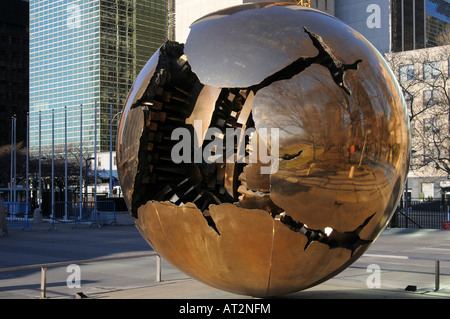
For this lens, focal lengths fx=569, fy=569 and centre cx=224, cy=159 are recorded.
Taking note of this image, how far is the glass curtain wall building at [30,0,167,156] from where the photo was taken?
2761 inches

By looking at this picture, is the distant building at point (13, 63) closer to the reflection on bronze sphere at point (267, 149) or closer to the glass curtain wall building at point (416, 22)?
the glass curtain wall building at point (416, 22)

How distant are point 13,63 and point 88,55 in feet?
77.3

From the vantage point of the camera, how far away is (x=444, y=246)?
1535 centimetres

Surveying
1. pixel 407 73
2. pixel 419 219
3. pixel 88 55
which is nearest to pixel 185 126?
pixel 407 73

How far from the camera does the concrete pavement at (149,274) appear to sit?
7.30 m

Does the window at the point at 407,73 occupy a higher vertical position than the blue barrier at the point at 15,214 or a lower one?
higher

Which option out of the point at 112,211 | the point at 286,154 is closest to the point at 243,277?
the point at 286,154

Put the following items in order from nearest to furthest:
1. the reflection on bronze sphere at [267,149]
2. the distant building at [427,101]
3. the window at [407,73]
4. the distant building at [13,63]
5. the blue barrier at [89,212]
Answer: the reflection on bronze sphere at [267,149], the distant building at [427,101], the blue barrier at [89,212], the window at [407,73], the distant building at [13,63]

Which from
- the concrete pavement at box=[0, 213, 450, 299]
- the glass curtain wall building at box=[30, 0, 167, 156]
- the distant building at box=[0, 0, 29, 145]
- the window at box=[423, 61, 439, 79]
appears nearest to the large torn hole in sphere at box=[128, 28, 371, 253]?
the concrete pavement at box=[0, 213, 450, 299]

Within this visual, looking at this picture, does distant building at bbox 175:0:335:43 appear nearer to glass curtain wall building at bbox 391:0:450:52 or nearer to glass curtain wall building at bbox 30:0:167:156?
glass curtain wall building at bbox 30:0:167:156

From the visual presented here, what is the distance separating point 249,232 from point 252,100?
1.10 metres

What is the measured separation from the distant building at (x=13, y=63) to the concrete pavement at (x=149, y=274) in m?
75.2

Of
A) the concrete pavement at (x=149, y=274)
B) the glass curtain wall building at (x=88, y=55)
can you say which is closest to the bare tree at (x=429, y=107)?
the concrete pavement at (x=149, y=274)

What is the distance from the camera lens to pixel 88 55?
240 ft
